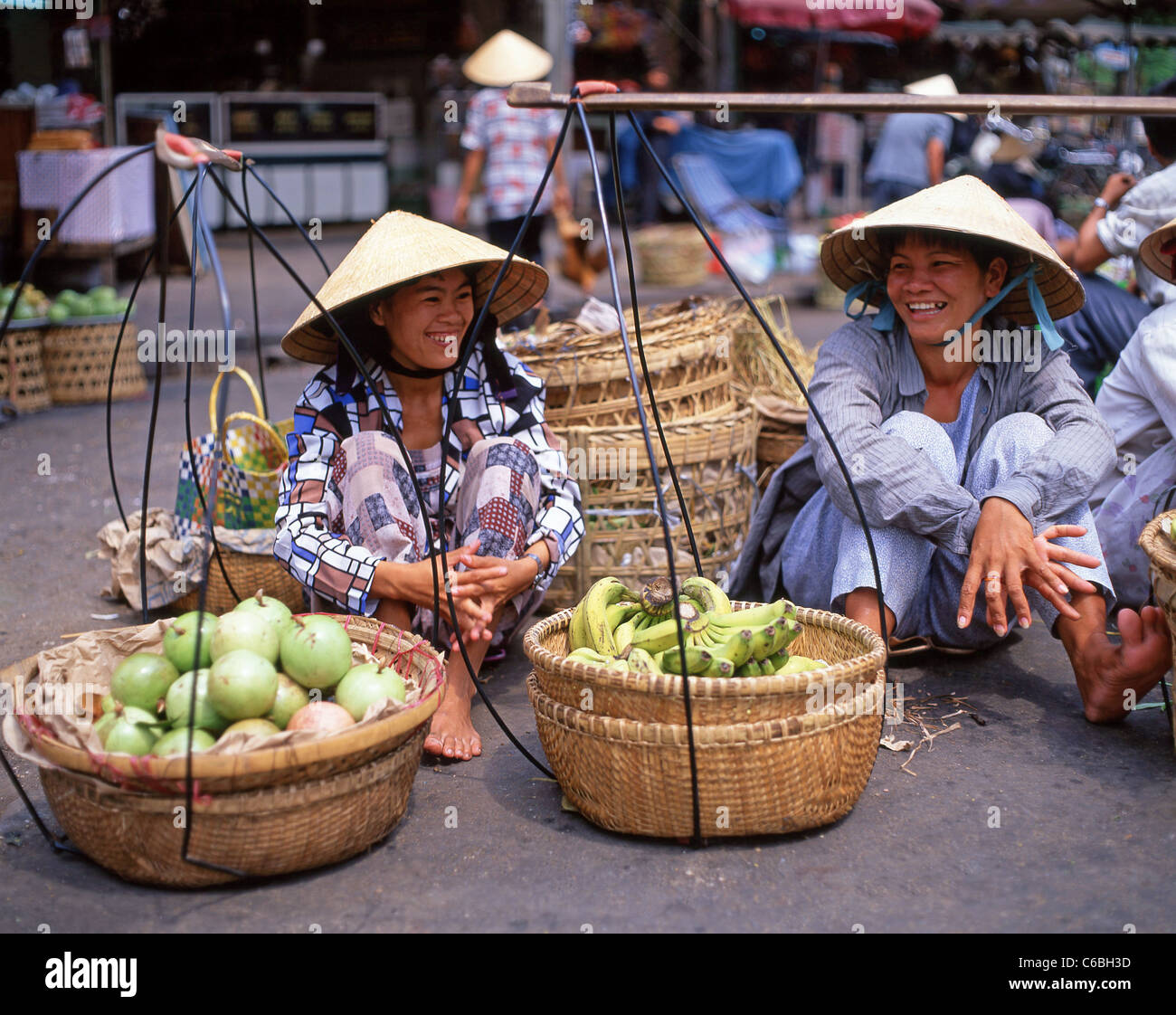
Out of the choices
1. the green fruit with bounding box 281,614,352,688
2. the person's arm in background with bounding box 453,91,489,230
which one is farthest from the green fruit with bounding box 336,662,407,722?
the person's arm in background with bounding box 453,91,489,230

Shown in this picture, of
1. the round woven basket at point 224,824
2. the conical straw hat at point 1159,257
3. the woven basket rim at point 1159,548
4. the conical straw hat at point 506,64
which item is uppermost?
the conical straw hat at point 506,64

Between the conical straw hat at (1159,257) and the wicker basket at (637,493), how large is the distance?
3.54 ft

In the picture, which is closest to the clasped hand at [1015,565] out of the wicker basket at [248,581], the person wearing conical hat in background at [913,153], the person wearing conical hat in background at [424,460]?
the person wearing conical hat in background at [424,460]

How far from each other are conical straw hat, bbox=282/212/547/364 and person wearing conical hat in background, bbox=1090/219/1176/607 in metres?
1.51

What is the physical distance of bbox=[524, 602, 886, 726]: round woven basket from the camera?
79.4 inches

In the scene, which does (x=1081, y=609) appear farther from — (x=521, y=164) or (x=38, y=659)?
(x=521, y=164)

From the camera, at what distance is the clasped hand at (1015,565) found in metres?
2.47

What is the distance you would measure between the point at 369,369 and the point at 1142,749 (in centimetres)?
193

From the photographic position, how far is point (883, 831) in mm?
2236

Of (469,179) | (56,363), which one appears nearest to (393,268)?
(56,363)

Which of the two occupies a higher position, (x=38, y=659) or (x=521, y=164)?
(x=521, y=164)

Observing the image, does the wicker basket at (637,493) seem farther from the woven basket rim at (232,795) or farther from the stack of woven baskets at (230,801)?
the woven basket rim at (232,795)

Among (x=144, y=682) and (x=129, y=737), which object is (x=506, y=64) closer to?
(x=144, y=682)
